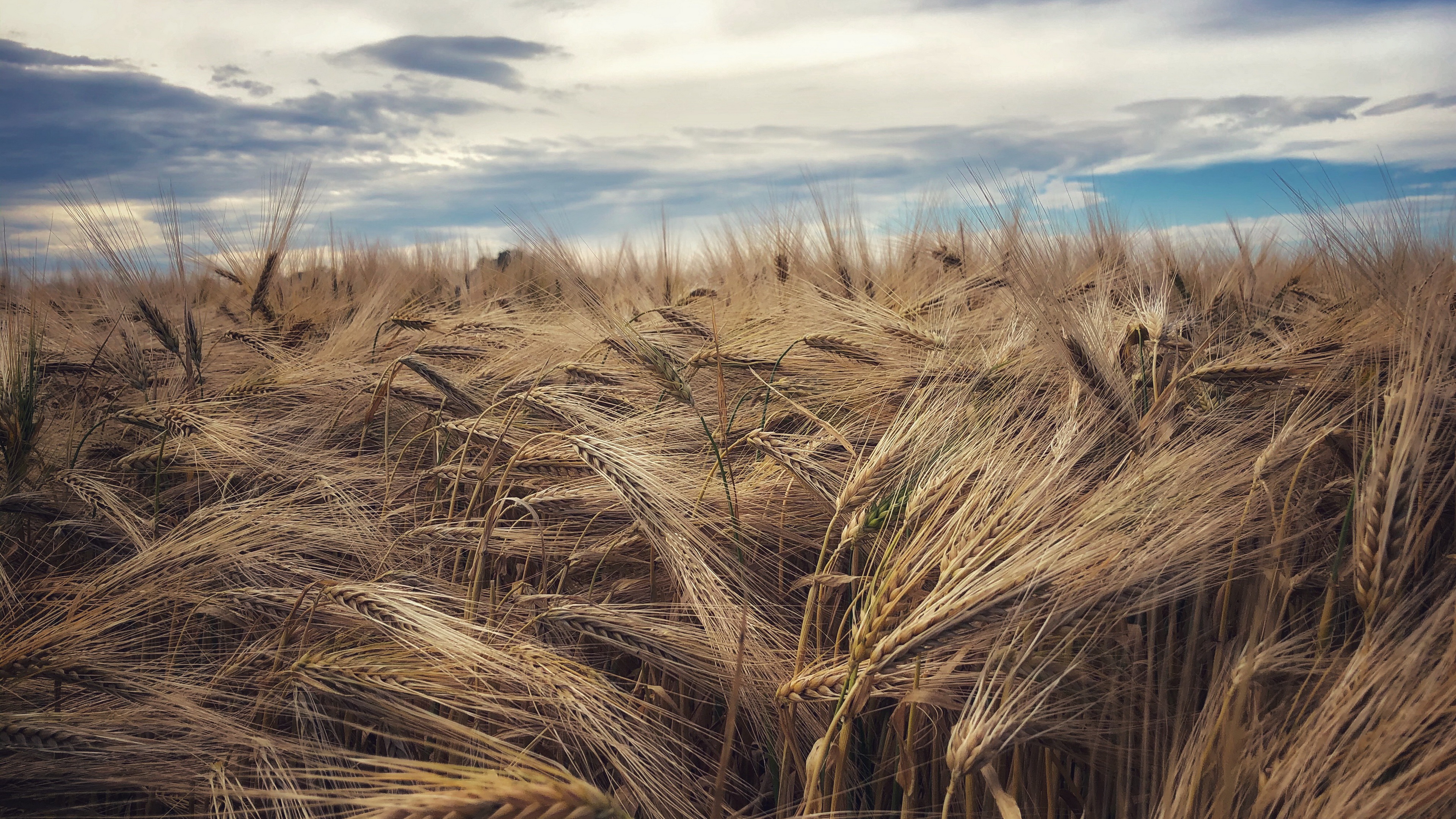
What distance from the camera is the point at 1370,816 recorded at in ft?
2.78

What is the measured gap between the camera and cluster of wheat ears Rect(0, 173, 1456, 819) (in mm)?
1040


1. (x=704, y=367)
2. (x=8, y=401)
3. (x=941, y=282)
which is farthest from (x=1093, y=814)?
(x=8, y=401)

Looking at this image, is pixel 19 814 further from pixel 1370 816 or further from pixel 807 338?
pixel 1370 816

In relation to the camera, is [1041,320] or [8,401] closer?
[1041,320]

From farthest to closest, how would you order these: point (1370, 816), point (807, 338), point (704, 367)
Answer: point (704, 367)
point (807, 338)
point (1370, 816)

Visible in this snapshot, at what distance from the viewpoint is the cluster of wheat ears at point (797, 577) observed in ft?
3.41

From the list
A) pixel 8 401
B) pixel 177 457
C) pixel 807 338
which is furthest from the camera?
pixel 177 457

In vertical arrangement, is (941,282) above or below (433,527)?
above

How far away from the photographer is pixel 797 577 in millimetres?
1786

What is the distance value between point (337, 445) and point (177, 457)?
46 cm

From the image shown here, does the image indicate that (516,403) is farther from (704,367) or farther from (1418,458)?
(1418,458)

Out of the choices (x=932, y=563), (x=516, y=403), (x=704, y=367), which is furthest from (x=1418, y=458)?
(x=516, y=403)

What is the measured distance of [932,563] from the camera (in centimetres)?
110

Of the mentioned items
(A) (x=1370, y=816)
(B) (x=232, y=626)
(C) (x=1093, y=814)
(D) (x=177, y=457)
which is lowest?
(C) (x=1093, y=814)
